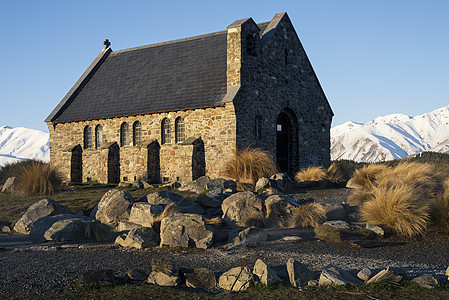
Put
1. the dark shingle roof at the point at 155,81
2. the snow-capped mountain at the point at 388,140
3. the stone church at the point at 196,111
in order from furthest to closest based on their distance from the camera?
the snow-capped mountain at the point at 388,140, the dark shingle roof at the point at 155,81, the stone church at the point at 196,111

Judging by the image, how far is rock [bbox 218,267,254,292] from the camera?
7473mm

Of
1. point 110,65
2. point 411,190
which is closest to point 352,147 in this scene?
point 110,65

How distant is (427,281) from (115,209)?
938 centimetres

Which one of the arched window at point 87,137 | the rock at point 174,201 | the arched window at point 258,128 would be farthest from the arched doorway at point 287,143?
the arched window at point 87,137

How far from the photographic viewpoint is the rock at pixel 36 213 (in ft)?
48.0

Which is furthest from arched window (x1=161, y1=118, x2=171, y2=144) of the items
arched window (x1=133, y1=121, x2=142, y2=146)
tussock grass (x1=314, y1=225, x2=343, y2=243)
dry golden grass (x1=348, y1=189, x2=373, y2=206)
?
tussock grass (x1=314, y1=225, x2=343, y2=243)

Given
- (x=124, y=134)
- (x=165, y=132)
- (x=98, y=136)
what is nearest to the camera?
(x=165, y=132)

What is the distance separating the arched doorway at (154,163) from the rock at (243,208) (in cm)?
1202

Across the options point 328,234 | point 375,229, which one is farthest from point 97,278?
point 375,229

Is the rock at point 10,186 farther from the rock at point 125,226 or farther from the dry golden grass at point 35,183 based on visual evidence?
the rock at point 125,226

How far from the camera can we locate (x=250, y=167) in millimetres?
20703

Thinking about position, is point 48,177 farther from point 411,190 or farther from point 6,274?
point 411,190

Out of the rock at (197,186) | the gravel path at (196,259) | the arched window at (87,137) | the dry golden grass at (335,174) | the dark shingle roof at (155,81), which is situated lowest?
the gravel path at (196,259)

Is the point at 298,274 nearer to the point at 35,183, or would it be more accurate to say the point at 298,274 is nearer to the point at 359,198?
the point at 359,198
